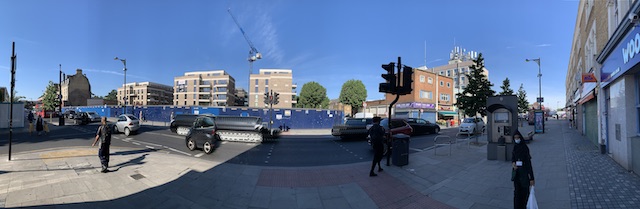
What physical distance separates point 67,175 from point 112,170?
0.93m

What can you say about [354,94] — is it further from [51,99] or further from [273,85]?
[51,99]

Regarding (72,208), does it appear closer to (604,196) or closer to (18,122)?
(604,196)

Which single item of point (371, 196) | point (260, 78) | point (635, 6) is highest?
point (260, 78)

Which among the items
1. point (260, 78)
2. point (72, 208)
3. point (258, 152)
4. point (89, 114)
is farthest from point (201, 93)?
point (72, 208)

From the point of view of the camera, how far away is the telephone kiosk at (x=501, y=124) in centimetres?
901

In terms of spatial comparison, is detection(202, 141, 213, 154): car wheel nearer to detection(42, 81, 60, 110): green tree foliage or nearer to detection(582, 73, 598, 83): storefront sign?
detection(582, 73, 598, 83): storefront sign

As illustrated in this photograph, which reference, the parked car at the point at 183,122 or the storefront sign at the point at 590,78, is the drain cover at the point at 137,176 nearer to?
the parked car at the point at 183,122

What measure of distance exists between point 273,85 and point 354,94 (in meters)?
31.9

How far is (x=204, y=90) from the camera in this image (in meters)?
92.7

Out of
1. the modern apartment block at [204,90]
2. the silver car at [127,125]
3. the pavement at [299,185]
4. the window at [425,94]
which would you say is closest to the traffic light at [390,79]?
the pavement at [299,185]

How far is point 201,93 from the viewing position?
300ft

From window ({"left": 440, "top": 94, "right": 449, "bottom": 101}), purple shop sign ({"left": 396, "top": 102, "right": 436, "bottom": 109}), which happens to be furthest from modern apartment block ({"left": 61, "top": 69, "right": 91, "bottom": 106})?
window ({"left": 440, "top": 94, "right": 449, "bottom": 101})

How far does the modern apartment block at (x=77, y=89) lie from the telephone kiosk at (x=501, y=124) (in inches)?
4550

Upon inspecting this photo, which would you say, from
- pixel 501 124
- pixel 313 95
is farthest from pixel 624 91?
pixel 313 95
